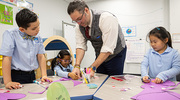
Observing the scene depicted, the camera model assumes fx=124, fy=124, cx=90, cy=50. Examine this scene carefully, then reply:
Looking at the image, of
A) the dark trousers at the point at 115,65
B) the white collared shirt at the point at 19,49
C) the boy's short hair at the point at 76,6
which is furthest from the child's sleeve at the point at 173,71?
the white collared shirt at the point at 19,49

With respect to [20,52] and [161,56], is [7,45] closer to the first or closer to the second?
[20,52]

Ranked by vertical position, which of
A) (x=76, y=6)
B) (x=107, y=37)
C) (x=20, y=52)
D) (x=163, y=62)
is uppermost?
(x=76, y=6)

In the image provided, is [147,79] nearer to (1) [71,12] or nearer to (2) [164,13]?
(1) [71,12]

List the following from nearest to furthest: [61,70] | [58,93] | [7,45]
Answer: [58,93] < [7,45] < [61,70]

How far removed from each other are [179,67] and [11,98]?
1300 millimetres

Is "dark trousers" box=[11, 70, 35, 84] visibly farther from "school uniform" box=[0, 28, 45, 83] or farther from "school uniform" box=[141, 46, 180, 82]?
"school uniform" box=[141, 46, 180, 82]

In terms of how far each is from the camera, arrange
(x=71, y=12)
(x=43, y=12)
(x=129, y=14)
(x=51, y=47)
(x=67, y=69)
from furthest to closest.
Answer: (x=129, y=14) < (x=43, y=12) < (x=51, y=47) < (x=67, y=69) < (x=71, y=12)

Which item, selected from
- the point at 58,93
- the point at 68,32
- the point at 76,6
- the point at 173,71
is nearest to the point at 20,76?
the point at 76,6

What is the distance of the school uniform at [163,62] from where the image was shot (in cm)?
111

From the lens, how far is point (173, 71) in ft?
3.46

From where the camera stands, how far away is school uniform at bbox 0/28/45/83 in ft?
3.14

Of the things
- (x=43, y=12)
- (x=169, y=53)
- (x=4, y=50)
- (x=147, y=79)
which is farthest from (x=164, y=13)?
(x=4, y=50)

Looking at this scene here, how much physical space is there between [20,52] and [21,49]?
0.08 ft

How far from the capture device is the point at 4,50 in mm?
929
